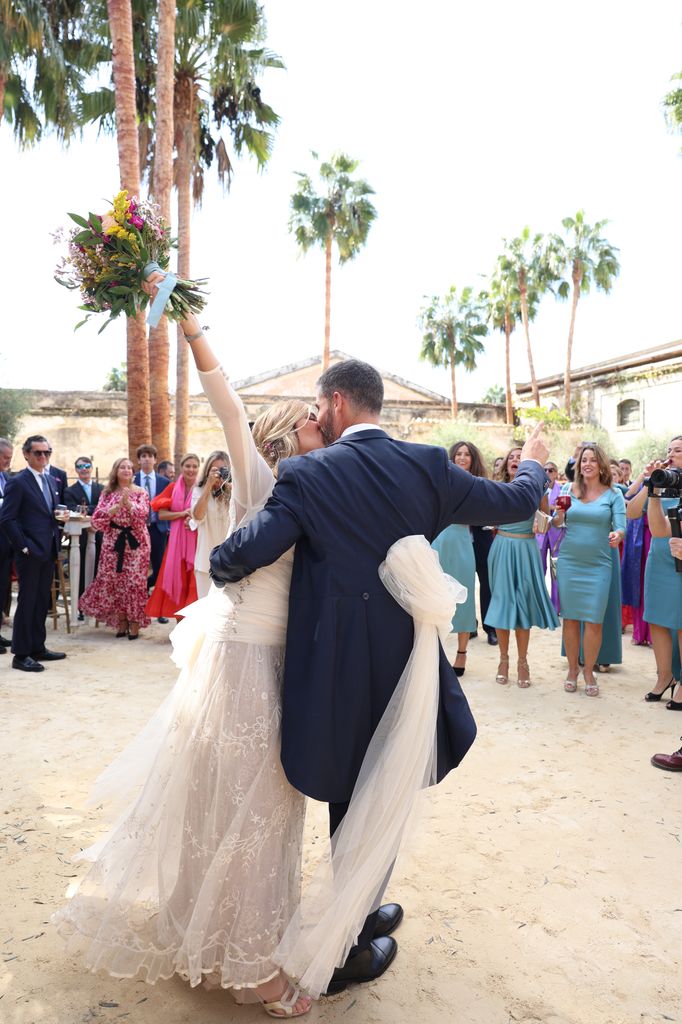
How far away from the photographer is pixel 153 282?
2.47 meters

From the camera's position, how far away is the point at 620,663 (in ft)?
23.1

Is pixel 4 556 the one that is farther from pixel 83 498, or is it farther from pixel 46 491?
pixel 83 498

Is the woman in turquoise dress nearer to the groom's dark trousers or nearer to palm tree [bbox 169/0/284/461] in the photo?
the groom's dark trousers

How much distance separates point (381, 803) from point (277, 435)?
4.20 ft

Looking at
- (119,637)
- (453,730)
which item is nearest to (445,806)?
(453,730)

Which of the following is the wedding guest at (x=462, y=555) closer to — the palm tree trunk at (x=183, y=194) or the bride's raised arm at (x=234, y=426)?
the bride's raised arm at (x=234, y=426)

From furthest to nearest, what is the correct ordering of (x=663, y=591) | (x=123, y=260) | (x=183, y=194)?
1. (x=183, y=194)
2. (x=663, y=591)
3. (x=123, y=260)

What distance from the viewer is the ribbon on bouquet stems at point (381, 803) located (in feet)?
7.19

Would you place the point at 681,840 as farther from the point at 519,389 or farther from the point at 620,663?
the point at 519,389

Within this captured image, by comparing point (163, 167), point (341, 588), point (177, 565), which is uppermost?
point (163, 167)

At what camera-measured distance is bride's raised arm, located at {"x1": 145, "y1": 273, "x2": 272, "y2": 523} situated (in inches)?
89.8

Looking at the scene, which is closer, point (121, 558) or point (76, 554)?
point (121, 558)

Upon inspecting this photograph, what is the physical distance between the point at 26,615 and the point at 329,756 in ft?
18.6

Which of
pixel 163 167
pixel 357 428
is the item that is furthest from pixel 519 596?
pixel 163 167
